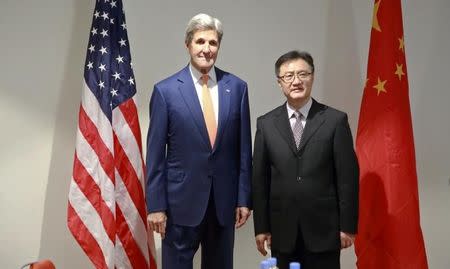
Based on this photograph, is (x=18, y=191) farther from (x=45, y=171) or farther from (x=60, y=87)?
(x=60, y=87)

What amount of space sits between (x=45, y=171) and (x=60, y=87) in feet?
1.71

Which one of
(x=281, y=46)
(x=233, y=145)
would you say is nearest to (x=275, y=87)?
(x=281, y=46)

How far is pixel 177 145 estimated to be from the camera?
2.11 metres

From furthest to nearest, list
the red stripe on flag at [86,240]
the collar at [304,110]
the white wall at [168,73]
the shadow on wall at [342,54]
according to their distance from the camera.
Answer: the shadow on wall at [342,54] → the white wall at [168,73] → the red stripe on flag at [86,240] → the collar at [304,110]

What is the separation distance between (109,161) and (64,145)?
1.79ft

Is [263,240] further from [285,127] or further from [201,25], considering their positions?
[201,25]

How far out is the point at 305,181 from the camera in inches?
79.4

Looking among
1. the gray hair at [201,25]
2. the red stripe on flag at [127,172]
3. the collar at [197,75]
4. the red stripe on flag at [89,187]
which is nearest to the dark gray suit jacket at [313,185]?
the collar at [197,75]

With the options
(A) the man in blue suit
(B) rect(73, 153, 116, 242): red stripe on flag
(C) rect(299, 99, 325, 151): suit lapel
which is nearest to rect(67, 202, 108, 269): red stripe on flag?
(B) rect(73, 153, 116, 242): red stripe on flag

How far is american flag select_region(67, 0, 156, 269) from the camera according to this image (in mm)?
2551

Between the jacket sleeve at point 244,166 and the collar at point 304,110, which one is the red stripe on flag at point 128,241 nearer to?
the jacket sleeve at point 244,166

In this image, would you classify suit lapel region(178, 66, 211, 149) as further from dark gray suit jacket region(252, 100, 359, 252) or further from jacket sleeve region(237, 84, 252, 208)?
dark gray suit jacket region(252, 100, 359, 252)

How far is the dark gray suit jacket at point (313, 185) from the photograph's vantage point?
2.00m

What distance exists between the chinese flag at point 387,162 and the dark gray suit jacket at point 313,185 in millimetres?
652
